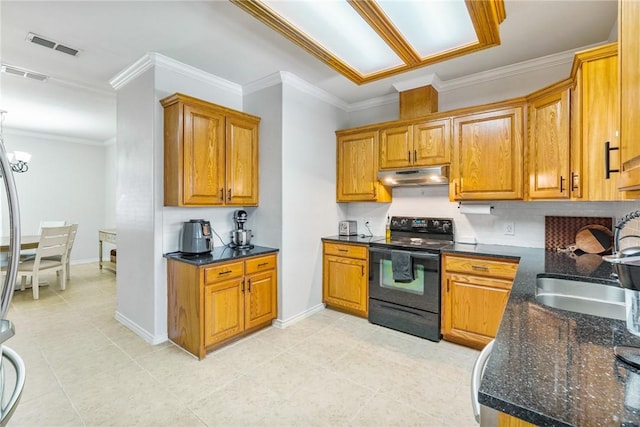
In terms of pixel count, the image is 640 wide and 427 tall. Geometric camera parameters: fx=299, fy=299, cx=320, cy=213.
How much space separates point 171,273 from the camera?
285 centimetres

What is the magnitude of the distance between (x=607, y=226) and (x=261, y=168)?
3.29 m

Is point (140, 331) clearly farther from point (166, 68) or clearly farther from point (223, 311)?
point (166, 68)

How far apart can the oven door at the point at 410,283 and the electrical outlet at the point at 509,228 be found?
0.83 meters

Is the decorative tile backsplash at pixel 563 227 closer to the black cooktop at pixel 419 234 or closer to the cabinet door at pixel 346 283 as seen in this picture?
the black cooktop at pixel 419 234

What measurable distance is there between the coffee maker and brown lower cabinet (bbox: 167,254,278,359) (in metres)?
0.37

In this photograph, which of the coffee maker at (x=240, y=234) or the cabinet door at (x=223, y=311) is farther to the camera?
the coffee maker at (x=240, y=234)

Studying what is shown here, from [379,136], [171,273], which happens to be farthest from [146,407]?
[379,136]

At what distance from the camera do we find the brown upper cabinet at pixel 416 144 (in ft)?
10.2

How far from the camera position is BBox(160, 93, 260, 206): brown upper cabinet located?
271 centimetres

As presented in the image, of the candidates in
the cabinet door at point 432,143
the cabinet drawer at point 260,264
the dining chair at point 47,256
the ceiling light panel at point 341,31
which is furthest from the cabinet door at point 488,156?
the dining chair at point 47,256

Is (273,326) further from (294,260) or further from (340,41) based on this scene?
(340,41)

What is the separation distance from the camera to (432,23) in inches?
80.0

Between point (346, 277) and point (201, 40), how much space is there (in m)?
2.78

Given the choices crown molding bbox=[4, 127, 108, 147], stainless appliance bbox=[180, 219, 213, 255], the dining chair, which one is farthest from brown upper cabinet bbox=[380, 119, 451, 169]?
crown molding bbox=[4, 127, 108, 147]
